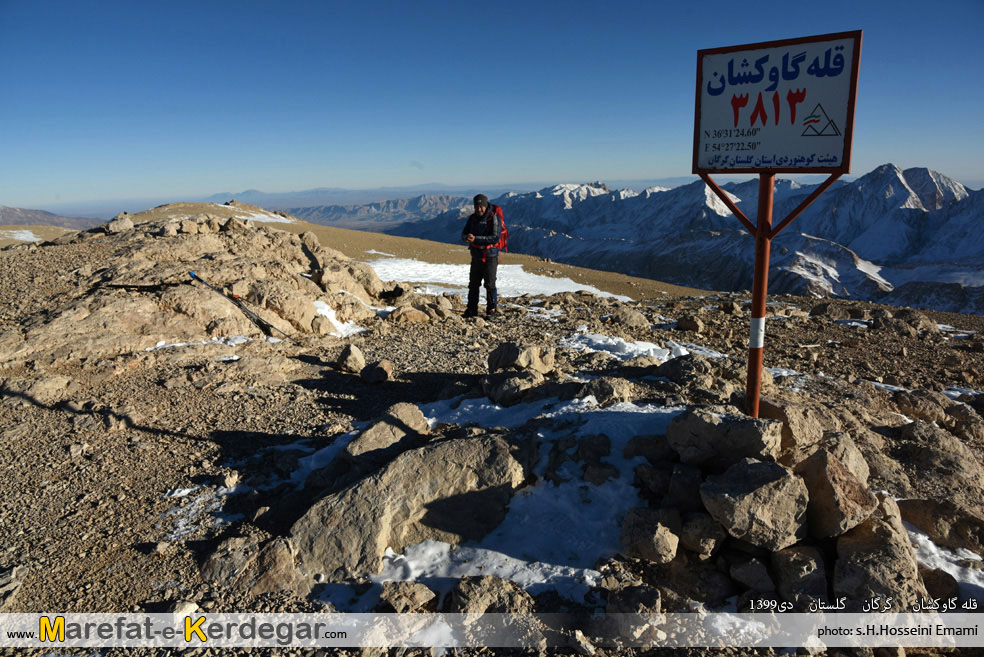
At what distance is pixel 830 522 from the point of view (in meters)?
3.92

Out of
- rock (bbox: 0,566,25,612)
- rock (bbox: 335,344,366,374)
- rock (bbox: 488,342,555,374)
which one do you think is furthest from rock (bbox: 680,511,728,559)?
rock (bbox: 335,344,366,374)

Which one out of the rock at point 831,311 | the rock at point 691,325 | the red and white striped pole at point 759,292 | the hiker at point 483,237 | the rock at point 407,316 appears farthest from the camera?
the rock at point 831,311

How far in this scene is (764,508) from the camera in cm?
A: 385

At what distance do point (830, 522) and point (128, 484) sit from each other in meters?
6.66

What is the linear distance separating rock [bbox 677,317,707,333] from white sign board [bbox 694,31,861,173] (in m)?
7.24

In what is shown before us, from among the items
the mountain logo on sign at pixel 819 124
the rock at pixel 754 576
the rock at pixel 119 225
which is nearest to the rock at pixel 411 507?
the rock at pixel 754 576

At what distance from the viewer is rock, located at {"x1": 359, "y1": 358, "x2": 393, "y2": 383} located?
832 cm

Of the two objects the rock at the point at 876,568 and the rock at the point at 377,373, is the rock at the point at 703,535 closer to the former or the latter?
the rock at the point at 876,568

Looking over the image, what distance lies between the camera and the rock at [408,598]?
384 cm

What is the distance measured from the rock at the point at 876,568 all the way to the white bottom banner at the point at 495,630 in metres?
0.13

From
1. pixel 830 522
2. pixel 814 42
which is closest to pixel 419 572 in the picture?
pixel 830 522

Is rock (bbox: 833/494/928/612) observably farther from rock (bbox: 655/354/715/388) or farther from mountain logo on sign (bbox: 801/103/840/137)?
mountain logo on sign (bbox: 801/103/840/137)

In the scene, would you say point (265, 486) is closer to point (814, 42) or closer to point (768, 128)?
point (768, 128)

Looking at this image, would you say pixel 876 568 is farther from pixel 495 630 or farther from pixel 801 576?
pixel 495 630
